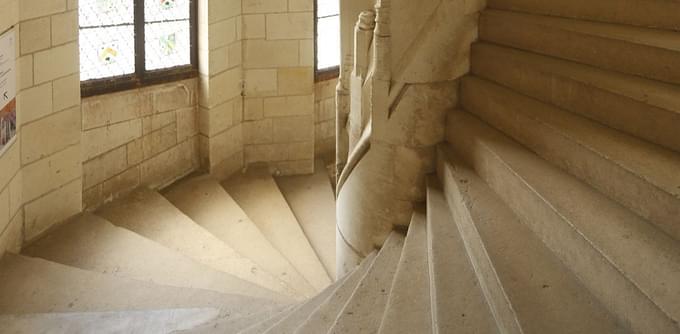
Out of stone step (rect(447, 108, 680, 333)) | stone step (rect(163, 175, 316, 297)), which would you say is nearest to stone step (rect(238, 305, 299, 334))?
stone step (rect(447, 108, 680, 333))

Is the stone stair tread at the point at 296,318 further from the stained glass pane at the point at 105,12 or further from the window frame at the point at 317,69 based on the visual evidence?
the window frame at the point at 317,69

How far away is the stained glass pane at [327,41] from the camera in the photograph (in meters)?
6.95

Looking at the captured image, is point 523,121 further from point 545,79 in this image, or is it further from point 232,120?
point 232,120

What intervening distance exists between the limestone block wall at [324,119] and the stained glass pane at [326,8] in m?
0.63

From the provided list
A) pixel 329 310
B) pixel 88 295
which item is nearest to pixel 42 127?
pixel 88 295

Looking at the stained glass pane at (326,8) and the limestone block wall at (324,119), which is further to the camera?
the limestone block wall at (324,119)

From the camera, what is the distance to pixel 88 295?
13.2 ft

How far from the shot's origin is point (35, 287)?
13.3 feet

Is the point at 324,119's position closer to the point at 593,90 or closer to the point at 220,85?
the point at 220,85

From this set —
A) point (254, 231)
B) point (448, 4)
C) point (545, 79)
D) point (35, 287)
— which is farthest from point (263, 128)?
point (545, 79)

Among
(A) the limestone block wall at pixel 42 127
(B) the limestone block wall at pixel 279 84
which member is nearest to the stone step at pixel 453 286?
(A) the limestone block wall at pixel 42 127

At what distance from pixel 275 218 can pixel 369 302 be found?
341 cm

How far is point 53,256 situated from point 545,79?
3.17m

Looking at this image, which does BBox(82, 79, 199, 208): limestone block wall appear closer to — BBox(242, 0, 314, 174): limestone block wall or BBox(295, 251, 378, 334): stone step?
BBox(242, 0, 314, 174): limestone block wall
